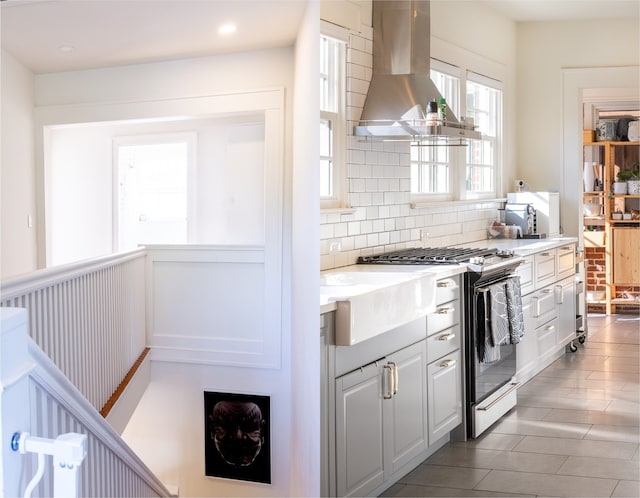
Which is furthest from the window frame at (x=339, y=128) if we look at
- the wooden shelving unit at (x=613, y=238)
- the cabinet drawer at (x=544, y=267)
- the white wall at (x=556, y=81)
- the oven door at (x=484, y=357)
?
the wooden shelving unit at (x=613, y=238)

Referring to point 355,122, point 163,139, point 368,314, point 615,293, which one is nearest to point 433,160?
point 355,122

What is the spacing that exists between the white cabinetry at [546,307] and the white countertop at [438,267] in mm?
55

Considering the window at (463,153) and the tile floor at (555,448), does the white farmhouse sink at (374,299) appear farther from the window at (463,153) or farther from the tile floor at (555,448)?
the window at (463,153)

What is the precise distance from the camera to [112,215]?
Result: 6570mm

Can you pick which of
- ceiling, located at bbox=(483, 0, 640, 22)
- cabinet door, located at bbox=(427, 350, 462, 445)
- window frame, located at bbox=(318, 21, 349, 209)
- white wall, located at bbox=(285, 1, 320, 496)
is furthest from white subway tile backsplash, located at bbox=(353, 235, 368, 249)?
ceiling, located at bbox=(483, 0, 640, 22)

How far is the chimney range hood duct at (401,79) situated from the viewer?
3.97 metres

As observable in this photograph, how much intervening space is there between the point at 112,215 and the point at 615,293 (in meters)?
5.08

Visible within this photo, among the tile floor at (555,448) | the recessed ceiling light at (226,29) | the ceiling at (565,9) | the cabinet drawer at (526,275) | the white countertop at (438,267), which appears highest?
the ceiling at (565,9)

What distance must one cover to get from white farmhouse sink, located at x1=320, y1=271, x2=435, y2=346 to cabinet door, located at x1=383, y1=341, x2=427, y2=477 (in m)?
0.19

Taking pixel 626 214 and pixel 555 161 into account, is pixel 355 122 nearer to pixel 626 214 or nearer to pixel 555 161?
pixel 555 161

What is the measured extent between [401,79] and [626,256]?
183 inches

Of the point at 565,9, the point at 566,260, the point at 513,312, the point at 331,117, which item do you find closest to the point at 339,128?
the point at 331,117

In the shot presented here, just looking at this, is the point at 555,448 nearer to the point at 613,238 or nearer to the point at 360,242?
the point at 360,242

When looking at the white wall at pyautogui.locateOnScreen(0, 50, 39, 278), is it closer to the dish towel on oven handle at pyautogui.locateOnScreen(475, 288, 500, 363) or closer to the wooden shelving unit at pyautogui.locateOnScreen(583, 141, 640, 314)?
the dish towel on oven handle at pyautogui.locateOnScreen(475, 288, 500, 363)
